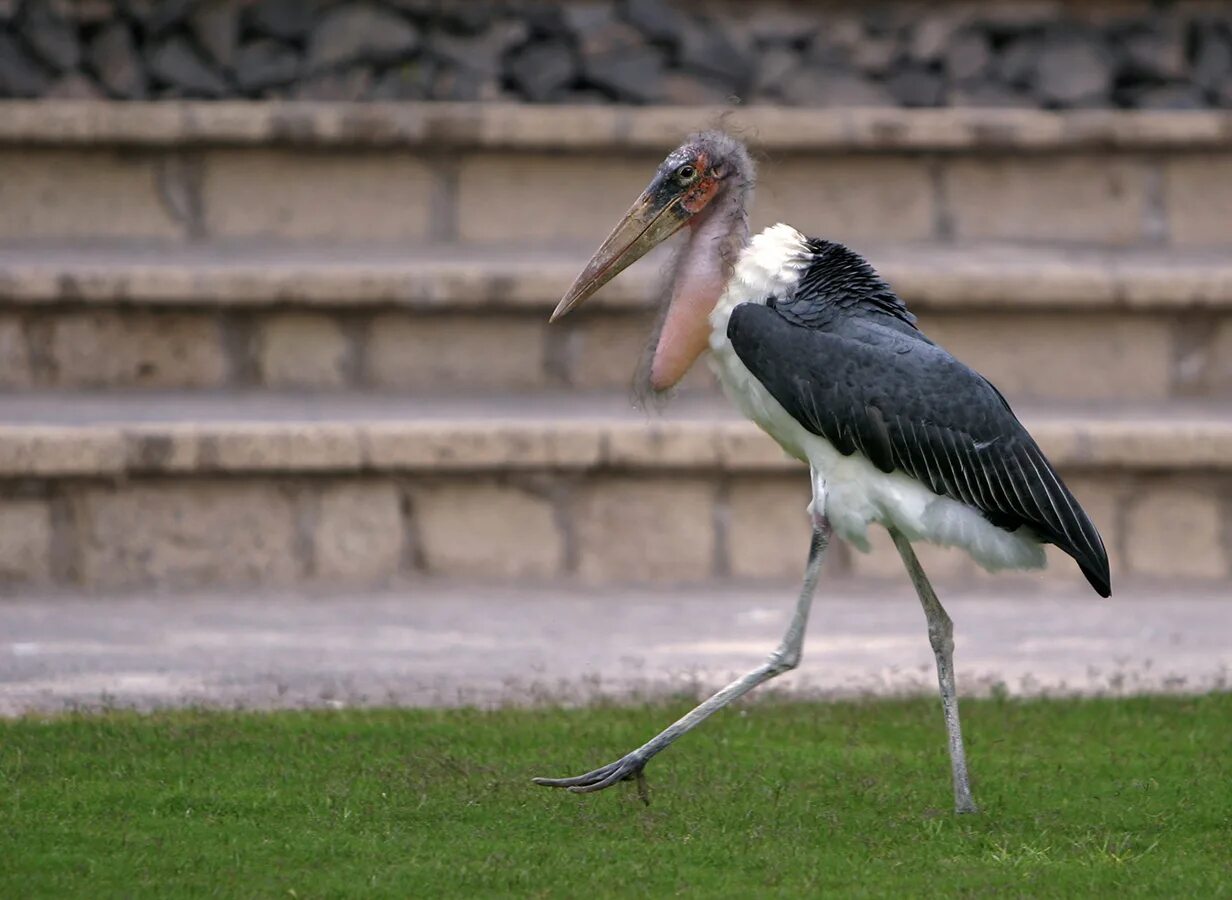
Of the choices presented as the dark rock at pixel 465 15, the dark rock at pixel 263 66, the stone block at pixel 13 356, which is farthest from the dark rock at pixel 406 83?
the stone block at pixel 13 356

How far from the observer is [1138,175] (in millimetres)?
8977

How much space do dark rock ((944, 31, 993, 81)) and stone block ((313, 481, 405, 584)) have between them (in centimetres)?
356

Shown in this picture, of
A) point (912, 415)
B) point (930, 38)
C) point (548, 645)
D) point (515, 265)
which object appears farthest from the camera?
point (930, 38)

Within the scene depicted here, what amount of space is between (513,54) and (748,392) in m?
4.76

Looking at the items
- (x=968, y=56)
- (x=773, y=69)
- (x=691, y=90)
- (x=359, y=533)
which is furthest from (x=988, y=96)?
(x=359, y=533)

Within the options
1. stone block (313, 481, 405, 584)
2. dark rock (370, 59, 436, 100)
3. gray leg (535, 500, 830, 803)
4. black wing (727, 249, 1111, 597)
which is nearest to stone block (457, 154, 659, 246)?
dark rock (370, 59, 436, 100)

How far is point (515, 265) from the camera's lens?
27.2ft

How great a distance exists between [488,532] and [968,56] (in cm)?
345

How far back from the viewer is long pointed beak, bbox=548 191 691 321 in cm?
507

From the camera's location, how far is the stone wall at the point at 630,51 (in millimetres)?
9219

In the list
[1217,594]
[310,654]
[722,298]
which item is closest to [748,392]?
[722,298]

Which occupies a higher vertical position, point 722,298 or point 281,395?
point 722,298

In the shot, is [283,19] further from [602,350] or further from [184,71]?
[602,350]

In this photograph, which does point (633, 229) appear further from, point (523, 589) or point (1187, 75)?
point (1187, 75)
